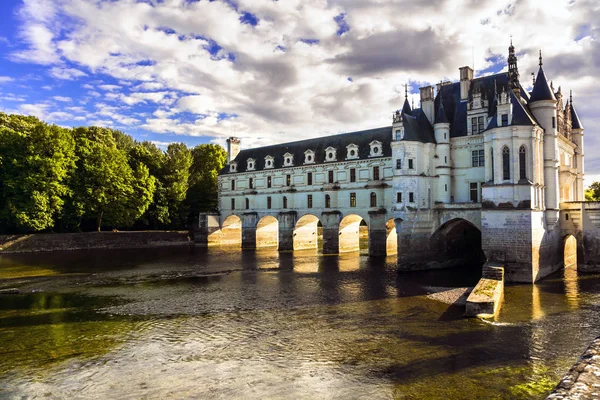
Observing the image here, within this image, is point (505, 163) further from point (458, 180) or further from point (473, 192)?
point (458, 180)

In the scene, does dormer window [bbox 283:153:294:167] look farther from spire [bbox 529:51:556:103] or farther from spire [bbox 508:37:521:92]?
spire [bbox 529:51:556:103]

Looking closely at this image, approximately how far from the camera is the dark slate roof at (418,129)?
110 ft

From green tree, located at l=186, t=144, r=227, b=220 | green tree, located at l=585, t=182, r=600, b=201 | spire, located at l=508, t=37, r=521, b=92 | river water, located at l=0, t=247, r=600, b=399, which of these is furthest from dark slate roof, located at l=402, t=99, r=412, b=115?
green tree, located at l=585, t=182, r=600, b=201

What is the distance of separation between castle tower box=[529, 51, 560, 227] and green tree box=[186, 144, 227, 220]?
46221 millimetres

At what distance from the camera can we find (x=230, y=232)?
61469mm

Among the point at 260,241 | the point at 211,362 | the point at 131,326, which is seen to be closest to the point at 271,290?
the point at 131,326

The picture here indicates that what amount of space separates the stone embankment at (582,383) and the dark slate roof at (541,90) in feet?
86.1

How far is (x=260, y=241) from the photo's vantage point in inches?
2141

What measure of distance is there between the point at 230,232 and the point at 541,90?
43930 millimetres

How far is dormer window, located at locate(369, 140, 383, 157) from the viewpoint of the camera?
42944 mm

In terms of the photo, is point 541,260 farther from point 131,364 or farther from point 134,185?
point 134,185

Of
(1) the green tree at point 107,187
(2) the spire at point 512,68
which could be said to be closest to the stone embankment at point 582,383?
(2) the spire at point 512,68

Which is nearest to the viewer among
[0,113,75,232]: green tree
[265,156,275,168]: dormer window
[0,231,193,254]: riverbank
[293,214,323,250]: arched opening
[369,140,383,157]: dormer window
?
[369,140,383,157]: dormer window

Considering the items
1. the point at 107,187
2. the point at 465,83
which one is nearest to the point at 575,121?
the point at 465,83
